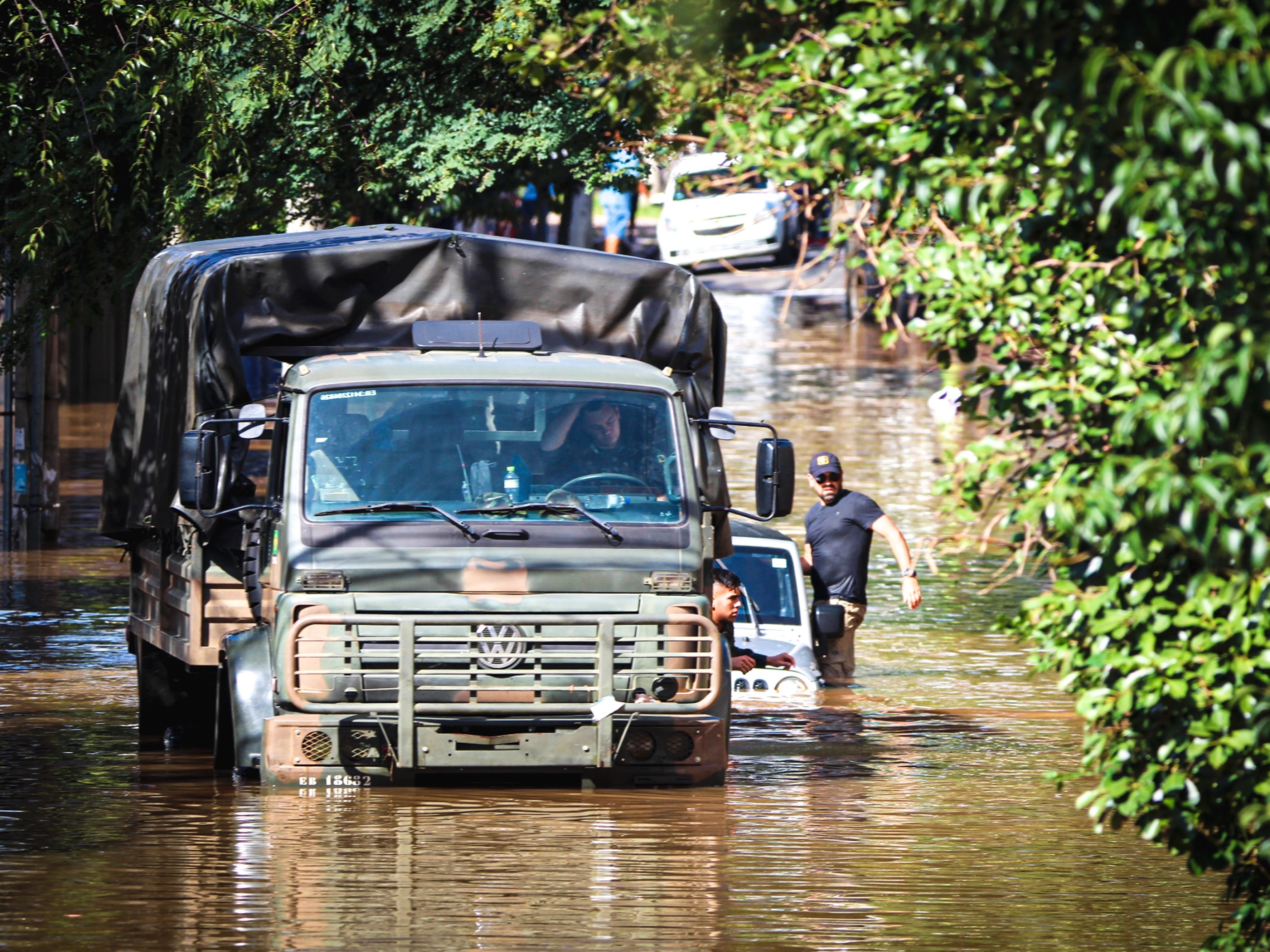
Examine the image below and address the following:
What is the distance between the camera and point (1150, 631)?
18.1ft

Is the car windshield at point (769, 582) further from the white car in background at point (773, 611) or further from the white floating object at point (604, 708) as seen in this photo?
the white floating object at point (604, 708)

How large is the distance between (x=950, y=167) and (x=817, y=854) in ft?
14.4

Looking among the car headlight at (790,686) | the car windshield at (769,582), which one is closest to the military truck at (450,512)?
the car headlight at (790,686)

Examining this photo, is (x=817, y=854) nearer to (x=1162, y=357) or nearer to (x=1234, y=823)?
(x=1234, y=823)

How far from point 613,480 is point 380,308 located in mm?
1963

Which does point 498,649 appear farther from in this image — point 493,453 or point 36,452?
point 36,452

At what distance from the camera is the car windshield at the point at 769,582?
46.9 ft

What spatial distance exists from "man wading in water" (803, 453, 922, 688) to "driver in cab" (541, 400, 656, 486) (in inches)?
159

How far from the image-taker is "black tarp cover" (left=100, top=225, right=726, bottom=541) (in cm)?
1090

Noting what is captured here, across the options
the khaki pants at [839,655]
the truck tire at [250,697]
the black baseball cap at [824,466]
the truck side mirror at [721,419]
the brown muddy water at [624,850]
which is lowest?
the brown muddy water at [624,850]

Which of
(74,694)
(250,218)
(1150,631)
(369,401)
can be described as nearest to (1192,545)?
(1150,631)

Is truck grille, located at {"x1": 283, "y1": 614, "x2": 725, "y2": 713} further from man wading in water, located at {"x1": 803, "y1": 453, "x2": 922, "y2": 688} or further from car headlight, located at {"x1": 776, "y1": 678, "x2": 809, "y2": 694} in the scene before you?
man wading in water, located at {"x1": 803, "y1": 453, "x2": 922, "y2": 688}

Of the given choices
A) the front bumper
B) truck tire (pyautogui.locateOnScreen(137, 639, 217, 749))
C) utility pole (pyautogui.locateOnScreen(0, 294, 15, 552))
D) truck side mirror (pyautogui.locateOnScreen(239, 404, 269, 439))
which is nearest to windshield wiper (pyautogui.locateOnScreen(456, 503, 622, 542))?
the front bumper

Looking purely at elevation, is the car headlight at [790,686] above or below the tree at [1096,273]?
below
